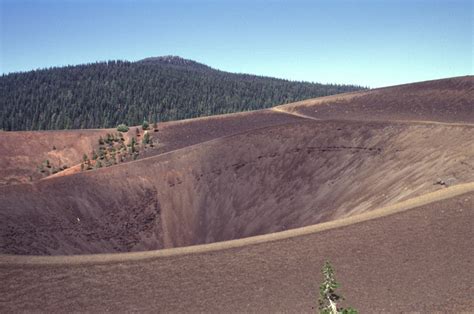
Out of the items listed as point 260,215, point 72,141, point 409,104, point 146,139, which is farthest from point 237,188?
point 72,141

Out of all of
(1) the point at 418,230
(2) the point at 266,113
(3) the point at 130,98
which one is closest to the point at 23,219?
(1) the point at 418,230

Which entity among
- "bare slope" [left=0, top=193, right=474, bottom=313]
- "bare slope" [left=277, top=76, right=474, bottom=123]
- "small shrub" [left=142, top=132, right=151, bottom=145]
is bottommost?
"bare slope" [left=0, top=193, right=474, bottom=313]

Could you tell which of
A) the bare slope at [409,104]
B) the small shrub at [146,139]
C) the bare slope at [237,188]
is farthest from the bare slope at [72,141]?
the bare slope at [237,188]

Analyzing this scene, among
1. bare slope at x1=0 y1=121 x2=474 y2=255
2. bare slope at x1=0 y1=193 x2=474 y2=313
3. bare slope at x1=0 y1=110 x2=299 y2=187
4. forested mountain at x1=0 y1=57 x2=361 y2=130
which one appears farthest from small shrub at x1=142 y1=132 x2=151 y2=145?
bare slope at x1=0 y1=193 x2=474 y2=313

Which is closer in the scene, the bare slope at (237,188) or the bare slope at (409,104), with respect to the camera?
the bare slope at (237,188)

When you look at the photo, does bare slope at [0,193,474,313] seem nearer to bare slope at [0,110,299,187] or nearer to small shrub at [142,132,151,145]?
bare slope at [0,110,299,187]

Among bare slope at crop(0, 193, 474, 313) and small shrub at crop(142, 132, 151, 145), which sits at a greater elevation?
small shrub at crop(142, 132, 151, 145)

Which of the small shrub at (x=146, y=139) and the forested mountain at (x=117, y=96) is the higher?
the forested mountain at (x=117, y=96)

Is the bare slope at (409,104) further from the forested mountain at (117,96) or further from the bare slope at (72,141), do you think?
the forested mountain at (117,96)
